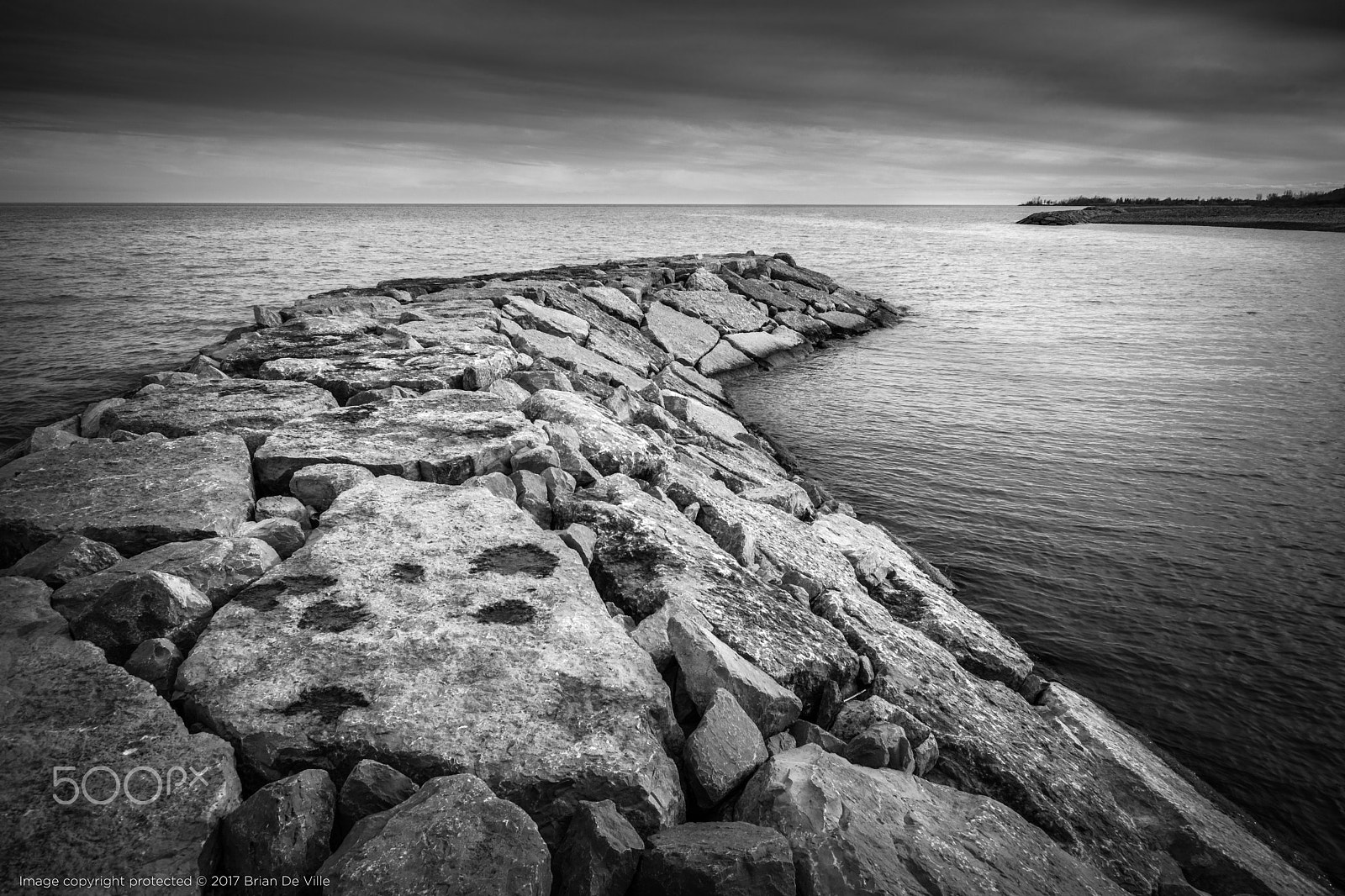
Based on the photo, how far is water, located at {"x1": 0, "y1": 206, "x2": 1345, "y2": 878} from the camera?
7.46 m

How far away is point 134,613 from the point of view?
370 centimetres

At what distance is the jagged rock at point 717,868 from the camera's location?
280cm

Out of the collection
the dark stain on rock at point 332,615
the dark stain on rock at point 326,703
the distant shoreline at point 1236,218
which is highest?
the distant shoreline at point 1236,218

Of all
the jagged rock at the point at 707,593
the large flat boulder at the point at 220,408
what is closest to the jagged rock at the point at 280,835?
the jagged rock at the point at 707,593

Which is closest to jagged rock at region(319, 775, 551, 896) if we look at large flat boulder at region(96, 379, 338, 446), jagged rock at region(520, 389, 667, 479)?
jagged rock at region(520, 389, 667, 479)

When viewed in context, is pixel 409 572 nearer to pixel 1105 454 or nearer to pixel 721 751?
pixel 721 751

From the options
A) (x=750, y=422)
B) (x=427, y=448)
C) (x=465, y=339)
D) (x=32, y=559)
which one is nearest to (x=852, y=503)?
(x=750, y=422)

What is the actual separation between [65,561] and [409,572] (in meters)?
1.99

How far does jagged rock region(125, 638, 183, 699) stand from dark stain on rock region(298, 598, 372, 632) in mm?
624

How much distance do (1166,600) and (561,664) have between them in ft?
28.4

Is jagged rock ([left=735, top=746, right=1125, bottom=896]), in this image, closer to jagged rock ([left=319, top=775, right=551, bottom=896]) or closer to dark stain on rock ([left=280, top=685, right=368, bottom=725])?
jagged rock ([left=319, top=775, right=551, bottom=896])

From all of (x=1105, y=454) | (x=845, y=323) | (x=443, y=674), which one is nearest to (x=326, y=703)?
(x=443, y=674)

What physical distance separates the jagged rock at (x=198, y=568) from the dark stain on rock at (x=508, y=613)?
1.49 metres

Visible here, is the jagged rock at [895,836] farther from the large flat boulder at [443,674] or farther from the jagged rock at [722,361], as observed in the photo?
the jagged rock at [722,361]
